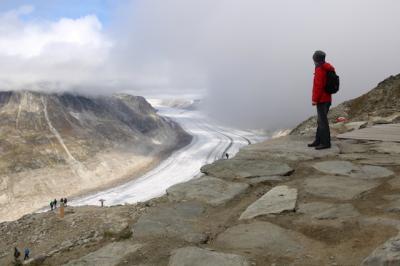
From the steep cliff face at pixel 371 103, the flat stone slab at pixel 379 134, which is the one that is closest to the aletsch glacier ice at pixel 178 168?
the steep cliff face at pixel 371 103

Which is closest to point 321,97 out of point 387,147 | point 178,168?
point 387,147

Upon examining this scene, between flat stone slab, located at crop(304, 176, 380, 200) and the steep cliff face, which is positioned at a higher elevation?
the steep cliff face

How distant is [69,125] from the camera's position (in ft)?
445

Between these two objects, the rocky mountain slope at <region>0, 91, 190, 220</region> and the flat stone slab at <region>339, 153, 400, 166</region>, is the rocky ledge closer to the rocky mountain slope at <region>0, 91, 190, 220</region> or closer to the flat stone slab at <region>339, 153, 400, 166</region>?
the flat stone slab at <region>339, 153, 400, 166</region>

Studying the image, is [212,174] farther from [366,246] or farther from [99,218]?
[366,246]

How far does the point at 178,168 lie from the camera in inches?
4365

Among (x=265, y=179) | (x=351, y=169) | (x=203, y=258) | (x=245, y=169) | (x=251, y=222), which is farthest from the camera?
(x=245, y=169)

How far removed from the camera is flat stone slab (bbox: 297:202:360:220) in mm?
5477

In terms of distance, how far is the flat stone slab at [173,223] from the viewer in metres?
5.32

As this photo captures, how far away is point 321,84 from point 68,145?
11903 cm

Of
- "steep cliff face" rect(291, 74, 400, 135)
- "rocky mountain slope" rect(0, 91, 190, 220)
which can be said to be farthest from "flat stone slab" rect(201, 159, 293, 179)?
"rocky mountain slope" rect(0, 91, 190, 220)

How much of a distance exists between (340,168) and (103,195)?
3302 inches

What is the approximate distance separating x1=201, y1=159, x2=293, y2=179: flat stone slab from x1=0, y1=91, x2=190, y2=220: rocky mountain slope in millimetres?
81716

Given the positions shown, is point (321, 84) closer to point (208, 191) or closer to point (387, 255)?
point (208, 191)
